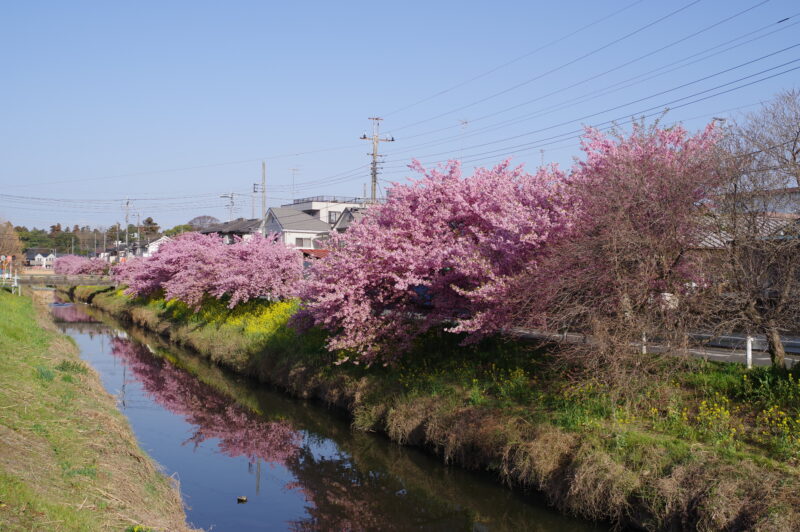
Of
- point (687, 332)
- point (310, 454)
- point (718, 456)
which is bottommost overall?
point (310, 454)

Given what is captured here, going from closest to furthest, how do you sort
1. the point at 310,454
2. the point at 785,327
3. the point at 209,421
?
1. the point at 785,327
2. the point at 310,454
3. the point at 209,421

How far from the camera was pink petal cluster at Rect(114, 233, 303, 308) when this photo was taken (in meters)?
34.3

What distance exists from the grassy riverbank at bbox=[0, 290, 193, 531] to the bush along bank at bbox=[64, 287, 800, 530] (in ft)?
22.3

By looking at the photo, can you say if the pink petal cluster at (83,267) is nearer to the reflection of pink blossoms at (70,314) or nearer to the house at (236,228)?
the house at (236,228)

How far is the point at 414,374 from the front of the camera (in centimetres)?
2000

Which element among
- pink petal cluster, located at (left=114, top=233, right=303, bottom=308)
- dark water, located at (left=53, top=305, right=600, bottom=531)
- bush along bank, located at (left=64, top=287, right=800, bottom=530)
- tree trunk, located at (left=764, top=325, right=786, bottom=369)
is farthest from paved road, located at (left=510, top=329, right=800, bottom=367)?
pink petal cluster, located at (left=114, top=233, right=303, bottom=308)

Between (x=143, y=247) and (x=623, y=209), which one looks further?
(x=143, y=247)

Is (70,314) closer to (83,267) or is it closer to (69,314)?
(69,314)

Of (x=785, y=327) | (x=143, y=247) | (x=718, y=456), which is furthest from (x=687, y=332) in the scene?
(x=143, y=247)

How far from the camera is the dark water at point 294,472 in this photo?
13.9 meters

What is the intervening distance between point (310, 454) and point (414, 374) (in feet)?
12.3

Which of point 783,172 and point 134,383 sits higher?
point 783,172

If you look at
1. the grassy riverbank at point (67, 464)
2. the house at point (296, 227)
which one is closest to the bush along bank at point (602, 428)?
the grassy riverbank at point (67, 464)

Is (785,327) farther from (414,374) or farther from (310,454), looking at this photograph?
(310,454)
